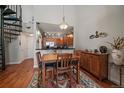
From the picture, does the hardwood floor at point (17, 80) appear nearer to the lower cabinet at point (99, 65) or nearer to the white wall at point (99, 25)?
the lower cabinet at point (99, 65)

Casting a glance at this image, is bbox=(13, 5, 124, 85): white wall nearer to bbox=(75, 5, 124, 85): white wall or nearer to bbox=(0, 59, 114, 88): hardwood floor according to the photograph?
bbox=(75, 5, 124, 85): white wall

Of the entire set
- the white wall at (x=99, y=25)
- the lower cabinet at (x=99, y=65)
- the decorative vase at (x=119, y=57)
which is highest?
the white wall at (x=99, y=25)

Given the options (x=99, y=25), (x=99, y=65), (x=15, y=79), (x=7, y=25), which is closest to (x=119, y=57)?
(x=99, y=65)

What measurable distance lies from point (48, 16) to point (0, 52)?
2851 millimetres

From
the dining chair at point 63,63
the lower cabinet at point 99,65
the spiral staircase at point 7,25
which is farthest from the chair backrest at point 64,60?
the spiral staircase at point 7,25

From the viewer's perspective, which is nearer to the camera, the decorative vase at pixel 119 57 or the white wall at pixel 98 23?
the decorative vase at pixel 119 57

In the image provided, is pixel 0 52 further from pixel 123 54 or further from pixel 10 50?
pixel 123 54

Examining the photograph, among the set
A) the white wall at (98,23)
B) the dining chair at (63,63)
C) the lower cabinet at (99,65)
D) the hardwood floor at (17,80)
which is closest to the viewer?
the dining chair at (63,63)

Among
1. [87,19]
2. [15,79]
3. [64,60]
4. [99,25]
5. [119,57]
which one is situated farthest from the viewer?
[87,19]

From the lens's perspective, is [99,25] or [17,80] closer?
[17,80]

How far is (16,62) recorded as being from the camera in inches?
249

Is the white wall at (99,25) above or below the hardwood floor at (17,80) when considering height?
above

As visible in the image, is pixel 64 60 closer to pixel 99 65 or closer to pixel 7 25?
pixel 99 65

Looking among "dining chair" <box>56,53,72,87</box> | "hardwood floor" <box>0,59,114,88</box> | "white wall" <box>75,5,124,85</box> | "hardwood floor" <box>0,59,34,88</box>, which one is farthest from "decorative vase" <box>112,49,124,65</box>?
"hardwood floor" <box>0,59,34,88</box>
